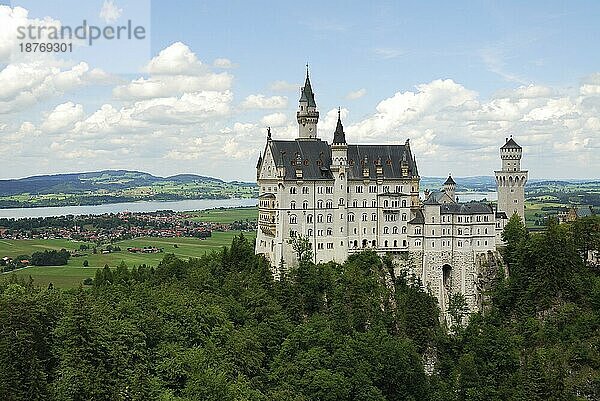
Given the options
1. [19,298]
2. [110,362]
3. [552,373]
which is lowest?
[552,373]

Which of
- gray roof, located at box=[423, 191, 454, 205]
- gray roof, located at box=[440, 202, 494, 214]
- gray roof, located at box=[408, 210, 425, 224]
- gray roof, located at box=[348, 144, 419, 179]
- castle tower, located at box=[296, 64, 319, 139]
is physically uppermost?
castle tower, located at box=[296, 64, 319, 139]

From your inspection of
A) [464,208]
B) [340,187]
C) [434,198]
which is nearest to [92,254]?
[340,187]

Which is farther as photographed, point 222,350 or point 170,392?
point 222,350

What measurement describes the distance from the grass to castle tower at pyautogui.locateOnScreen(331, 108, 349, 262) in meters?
43.1

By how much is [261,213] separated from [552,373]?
3830cm

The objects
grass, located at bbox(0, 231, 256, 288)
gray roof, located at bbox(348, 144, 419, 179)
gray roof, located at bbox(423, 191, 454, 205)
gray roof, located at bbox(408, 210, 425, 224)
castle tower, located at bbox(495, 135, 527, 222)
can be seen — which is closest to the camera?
gray roof, located at bbox(423, 191, 454, 205)

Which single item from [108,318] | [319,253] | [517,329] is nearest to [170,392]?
[108,318]

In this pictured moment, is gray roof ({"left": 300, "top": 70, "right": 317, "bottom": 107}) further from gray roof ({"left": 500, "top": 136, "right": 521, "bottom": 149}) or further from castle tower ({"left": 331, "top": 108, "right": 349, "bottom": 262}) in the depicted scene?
gray roof ({"left": 500, "top": 136, "right": 521, "bottom": 149})

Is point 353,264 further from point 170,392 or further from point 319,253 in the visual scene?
point 170,392

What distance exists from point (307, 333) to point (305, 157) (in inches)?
942

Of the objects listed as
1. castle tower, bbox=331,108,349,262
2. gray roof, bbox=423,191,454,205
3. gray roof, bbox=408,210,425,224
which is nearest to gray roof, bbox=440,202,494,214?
gray roof, bbox=423,191,454,205

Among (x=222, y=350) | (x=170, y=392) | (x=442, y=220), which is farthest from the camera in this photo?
(x=442, y=220)

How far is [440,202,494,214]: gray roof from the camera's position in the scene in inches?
3548

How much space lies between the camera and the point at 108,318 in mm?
62312
